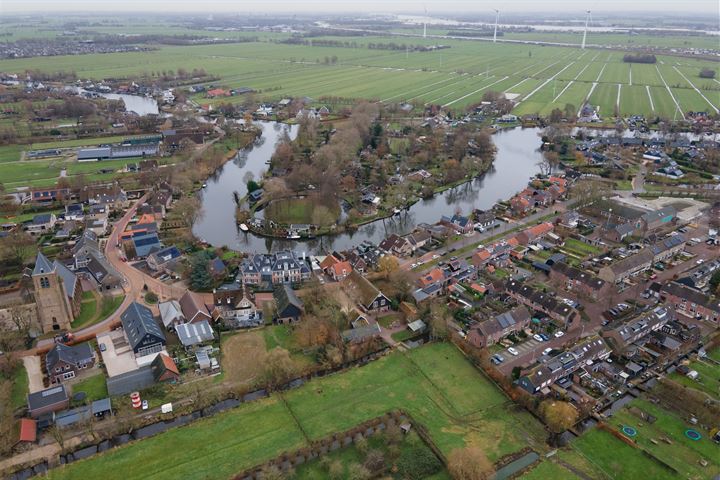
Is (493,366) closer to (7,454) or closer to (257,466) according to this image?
(257,466)

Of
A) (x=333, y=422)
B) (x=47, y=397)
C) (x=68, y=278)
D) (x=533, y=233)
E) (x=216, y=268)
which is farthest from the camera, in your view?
(x=533, y=233)

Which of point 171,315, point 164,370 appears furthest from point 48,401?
point 171,315

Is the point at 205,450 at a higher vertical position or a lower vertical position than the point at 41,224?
lower

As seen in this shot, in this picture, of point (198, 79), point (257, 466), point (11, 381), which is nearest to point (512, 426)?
point (257, 466)

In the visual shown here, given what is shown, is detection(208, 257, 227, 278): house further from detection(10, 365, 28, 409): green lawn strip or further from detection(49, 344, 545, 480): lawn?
detection(49, 344, 545, 480): lawn

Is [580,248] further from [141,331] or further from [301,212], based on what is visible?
[141,331]

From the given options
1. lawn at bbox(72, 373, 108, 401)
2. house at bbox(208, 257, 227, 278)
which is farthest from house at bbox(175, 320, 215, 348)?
house at bbox(208, 257, 227, 278)
